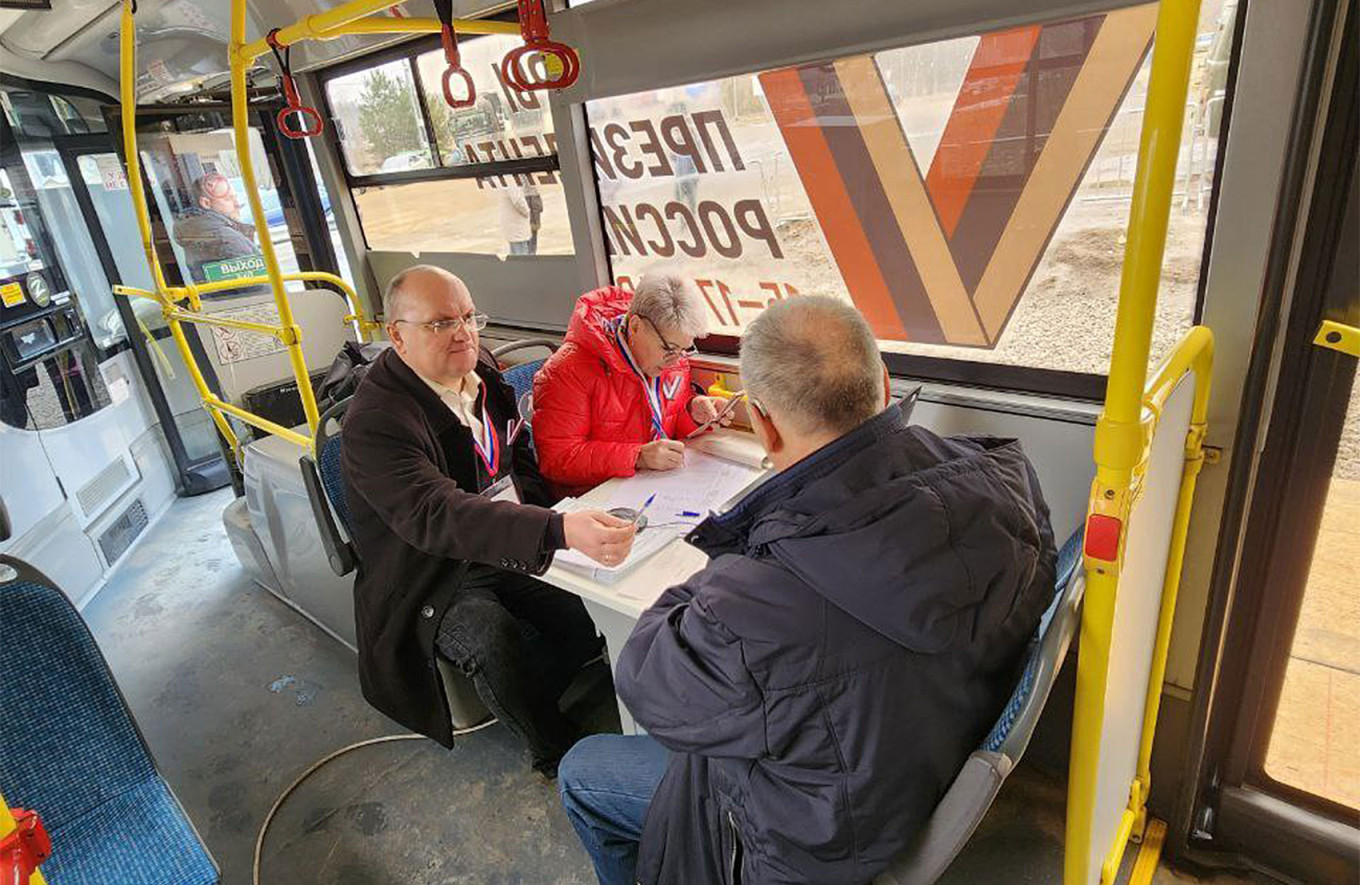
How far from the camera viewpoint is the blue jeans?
5.05ft

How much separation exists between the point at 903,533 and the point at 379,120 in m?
3.57

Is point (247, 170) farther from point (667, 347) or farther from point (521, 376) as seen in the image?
point (667, 347)

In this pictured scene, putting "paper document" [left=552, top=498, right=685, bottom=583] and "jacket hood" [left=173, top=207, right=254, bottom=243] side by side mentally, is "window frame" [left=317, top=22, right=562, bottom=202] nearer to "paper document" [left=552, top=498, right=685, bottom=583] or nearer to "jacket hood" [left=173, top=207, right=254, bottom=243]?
"jacket hood" [left=173, top=207, right=254, bottom=243]

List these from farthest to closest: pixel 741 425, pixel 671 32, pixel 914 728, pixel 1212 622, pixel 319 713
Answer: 1. pixel 319 713
2. pixel 741 425
3. pixel 671 32
4. pixel 1212 622
5. pixel 914 728

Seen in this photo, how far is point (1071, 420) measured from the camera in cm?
192

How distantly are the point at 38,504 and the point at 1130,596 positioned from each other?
4101 mm

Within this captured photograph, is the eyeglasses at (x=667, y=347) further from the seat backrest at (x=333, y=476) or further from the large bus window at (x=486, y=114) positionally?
the large bus window at (x=486, y=114)

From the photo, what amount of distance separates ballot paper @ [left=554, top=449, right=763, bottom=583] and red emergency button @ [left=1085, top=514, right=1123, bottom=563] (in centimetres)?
84

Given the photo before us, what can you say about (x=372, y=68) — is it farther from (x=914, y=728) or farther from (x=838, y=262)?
(x=914, y=728)

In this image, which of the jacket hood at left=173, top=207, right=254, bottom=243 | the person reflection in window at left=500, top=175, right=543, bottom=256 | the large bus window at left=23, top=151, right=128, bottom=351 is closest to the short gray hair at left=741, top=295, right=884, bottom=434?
the person reflection in window at left=500, top=175, right=543, bottom=256

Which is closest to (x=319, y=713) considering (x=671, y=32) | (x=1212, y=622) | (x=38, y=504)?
(x=38, y=504)

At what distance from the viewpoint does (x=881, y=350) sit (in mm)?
2338

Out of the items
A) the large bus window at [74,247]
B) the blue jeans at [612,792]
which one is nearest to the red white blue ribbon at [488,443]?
the blue jeans at [612,792]

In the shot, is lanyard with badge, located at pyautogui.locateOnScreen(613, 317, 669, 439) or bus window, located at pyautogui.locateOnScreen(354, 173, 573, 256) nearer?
lanyard with badge, located at pyautogui.locateOnScreen(613, 317, 669, 439)
